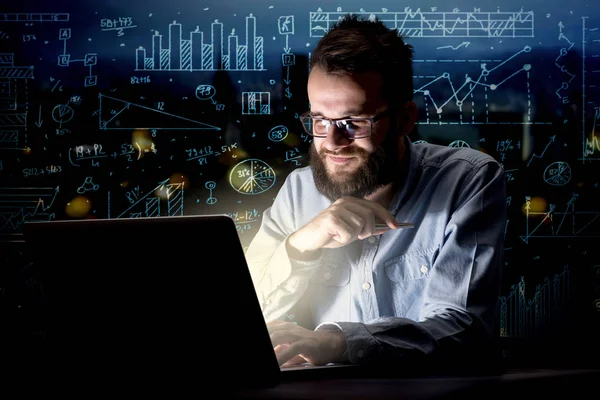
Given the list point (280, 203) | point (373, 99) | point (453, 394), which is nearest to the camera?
point (453, 394)

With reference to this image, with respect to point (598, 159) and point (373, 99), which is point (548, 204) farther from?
point (373, 99)

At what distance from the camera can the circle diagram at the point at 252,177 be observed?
10.4 ft

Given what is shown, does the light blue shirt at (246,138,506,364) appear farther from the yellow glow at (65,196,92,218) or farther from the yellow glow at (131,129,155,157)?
the yellow glow at (65,196,92,218)

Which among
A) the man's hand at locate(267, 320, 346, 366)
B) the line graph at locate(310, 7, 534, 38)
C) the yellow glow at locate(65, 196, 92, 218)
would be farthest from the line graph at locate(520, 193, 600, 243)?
the man's hand at locate(267, 320, 346, 366)

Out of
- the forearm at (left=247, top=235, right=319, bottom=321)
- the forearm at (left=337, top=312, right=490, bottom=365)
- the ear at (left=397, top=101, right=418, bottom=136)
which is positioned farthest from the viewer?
the ear at (left=397, top=101, right=418, bottom=136)

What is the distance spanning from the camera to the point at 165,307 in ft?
2.32

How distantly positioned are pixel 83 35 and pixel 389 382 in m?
2.98

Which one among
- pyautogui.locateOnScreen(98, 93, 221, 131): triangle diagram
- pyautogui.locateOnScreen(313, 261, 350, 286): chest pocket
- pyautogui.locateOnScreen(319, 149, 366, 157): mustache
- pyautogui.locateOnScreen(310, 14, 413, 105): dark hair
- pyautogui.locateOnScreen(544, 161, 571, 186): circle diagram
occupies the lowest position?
pyautogui.locateOnScreen(313, 261, 350, 286): chest pocket

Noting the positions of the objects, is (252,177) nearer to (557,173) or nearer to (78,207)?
(78,207)

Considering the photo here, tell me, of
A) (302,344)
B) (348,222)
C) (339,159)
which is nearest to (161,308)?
(302,344)

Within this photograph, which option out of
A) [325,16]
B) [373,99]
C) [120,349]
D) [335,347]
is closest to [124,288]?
[120,349]

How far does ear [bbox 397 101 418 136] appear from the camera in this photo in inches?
73.7

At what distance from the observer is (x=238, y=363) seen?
0.72 meters

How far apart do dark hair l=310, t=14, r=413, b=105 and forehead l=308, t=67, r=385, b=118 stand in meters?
0.02
